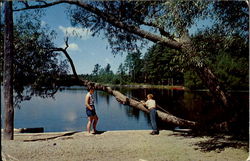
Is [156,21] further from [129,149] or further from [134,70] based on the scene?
[134,70]

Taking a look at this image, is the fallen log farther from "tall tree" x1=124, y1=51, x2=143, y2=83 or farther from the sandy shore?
"tall tree" x1=124, y1=51, x2=143, y2=83

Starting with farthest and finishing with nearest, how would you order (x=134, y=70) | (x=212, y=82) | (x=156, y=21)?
(x=134, y=70)
(x=212, y=82)
(x=156, y=21)

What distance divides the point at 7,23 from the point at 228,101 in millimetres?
7965

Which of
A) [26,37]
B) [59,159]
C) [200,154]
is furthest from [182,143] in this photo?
[26,37]

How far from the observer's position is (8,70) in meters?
8.37

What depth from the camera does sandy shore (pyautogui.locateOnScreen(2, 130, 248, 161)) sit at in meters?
6.58

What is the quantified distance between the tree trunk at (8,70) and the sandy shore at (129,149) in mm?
648

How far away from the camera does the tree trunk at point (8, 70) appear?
8156mm

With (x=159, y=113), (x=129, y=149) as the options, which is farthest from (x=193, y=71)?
(x=129, y=149)

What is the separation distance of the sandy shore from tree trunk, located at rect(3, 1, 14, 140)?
648 millimetres

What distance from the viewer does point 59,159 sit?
20.8 ft

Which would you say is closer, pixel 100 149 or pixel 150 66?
pixel 100 149

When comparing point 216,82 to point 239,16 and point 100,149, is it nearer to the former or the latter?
point 239,16

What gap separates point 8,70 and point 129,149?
455cm
